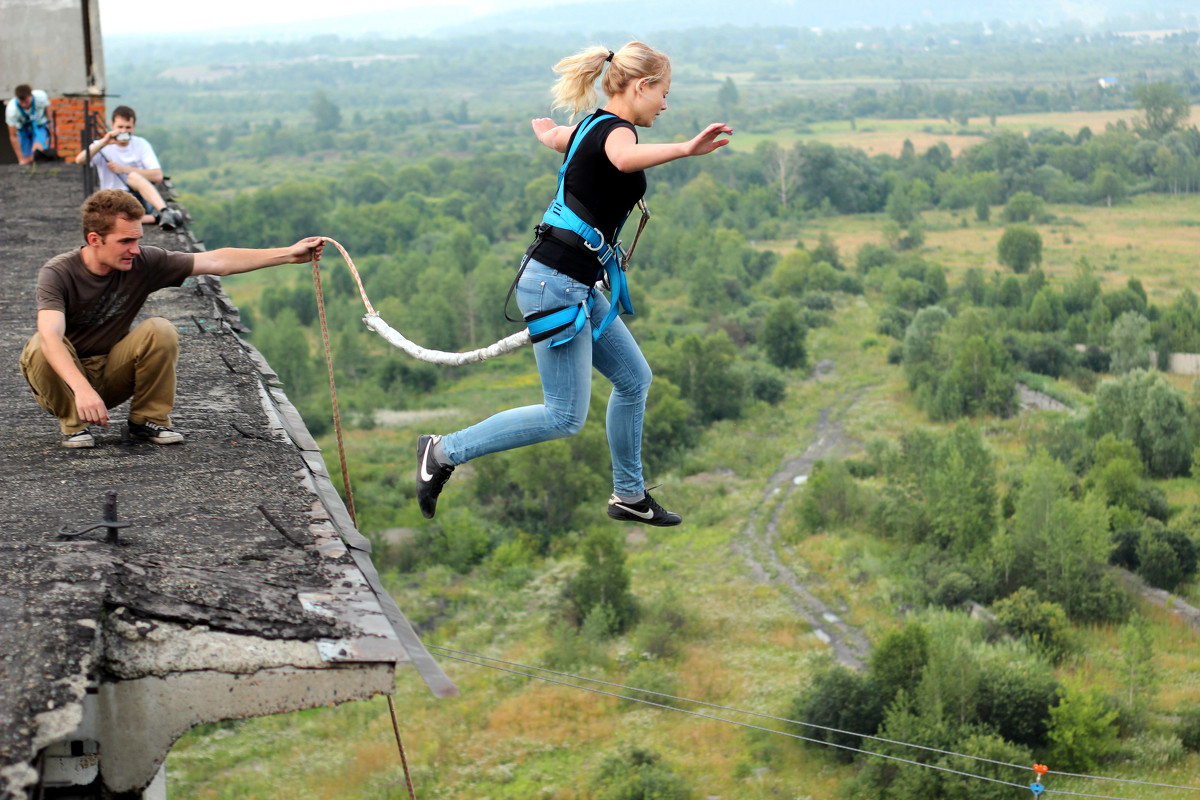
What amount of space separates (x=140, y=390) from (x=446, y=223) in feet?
368

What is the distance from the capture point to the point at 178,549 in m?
5.06

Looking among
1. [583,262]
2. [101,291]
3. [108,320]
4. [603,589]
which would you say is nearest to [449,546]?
[603,589]

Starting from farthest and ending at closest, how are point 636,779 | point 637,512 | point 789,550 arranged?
point 789,550 → point 636,779 → point 637,512

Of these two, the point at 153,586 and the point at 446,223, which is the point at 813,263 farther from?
the point at 153,586

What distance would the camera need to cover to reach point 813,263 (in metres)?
93.8

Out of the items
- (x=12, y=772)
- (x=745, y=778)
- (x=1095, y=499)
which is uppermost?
(x=12, y=772)

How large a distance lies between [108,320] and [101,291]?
0.63 feet

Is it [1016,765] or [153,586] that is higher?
[153,586]

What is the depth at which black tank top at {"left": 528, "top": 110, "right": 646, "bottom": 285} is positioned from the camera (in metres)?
4.77

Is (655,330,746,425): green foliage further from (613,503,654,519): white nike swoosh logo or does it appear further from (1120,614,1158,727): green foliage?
(613,503,654,519): white nike swoosh logo

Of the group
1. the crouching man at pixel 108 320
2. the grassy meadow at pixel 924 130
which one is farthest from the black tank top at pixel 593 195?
the grassy meadow at pixel 924 130

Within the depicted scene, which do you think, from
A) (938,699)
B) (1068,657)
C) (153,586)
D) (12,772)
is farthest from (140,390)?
(1068,657)

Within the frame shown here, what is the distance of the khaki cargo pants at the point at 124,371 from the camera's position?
5984 millimetres

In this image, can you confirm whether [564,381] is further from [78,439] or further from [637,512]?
[78,439]
